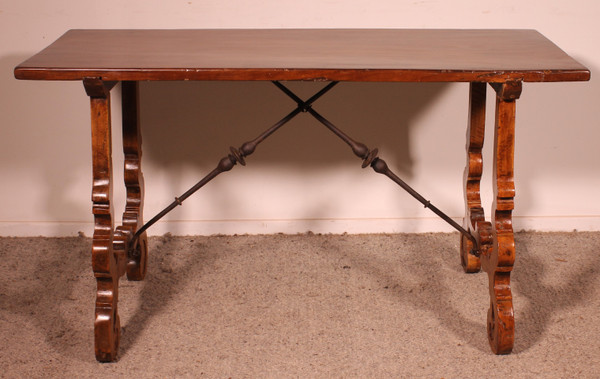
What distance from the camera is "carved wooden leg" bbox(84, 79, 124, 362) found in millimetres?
1753

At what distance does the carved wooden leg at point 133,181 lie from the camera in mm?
2105

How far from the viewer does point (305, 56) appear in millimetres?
1797

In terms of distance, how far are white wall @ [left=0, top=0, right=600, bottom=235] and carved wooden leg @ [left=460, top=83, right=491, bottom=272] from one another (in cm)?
30

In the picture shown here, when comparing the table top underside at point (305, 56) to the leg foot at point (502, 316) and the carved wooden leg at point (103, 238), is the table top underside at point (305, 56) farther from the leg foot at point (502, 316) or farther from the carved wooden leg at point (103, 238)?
the leg foot at point (502, 316)

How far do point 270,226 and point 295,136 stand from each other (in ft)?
1.01

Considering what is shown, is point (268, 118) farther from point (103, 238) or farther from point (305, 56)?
point (103, 238)

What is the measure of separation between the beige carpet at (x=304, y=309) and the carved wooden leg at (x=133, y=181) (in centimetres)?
7

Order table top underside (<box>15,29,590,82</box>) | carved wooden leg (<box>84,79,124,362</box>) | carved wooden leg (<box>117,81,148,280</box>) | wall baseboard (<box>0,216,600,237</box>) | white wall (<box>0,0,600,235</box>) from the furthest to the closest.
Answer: wall baseboard (<box>0,216,600,237</box>), white wall (<box>0,0,600,235</box>), carved wooden leg (<box>117,81,148,280</box>), carved wooden leg (<box>84,79,124,362</box>), table top underside (<box>15,29,590,82</box>)

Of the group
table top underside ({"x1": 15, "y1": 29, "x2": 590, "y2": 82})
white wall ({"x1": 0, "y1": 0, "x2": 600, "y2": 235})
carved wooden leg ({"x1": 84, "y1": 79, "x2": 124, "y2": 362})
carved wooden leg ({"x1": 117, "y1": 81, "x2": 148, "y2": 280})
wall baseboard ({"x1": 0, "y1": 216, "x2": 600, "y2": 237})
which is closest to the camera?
table top underside ({"x1": 15, "y1": 29, "x2": 590, "y2": 82})

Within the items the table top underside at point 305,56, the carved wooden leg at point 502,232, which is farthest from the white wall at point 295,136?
the carved wooden leg at point 502,232

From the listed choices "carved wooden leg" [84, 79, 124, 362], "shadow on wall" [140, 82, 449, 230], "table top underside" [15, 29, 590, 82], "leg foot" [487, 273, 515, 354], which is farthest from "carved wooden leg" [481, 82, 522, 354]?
"carved wooden leg" [84, 79, 124, 362]

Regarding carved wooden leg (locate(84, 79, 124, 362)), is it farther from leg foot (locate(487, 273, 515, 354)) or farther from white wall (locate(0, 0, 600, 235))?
leg foot (locate(487, 273, 515, 354))

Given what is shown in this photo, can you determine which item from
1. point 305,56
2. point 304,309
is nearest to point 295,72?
point 305,56

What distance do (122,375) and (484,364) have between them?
0.80 meters
